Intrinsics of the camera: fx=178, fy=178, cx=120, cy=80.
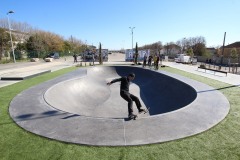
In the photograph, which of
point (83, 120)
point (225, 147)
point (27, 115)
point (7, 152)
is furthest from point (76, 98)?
point (225, 147)

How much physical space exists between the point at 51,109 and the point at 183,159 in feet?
18.8

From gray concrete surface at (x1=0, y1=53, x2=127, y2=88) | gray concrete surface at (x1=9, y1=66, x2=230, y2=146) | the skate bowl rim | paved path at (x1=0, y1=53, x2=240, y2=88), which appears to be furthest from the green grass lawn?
gray concrete surface at (x1=0, y1=53, x2=127, y2=88)

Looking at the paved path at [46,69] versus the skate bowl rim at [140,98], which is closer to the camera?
the skate bowl rim at [140,98]

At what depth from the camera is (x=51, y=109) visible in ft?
25.1

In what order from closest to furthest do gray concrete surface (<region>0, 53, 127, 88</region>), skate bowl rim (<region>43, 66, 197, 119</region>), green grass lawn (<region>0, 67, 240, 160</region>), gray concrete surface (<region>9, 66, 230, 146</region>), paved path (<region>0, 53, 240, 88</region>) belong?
green grass lawn (<region>0, 67, 240, 160</region>) < gray concrete surface (<region>9, 66, 230, 146</region>) < skate bowl rim (<region>43, 66, 197, 119</region>) < paved path (<region>0, 53, 240, 88</region>) < gray concrete surface (<region>0, 53, 127, 88</region>)

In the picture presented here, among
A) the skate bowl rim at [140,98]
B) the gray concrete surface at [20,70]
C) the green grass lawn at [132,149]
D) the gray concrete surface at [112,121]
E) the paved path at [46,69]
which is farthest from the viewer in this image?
the gray concrete surface at [20,70]

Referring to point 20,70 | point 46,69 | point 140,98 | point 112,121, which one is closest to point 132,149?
point 112,121

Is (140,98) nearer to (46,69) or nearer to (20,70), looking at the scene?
(46,69)

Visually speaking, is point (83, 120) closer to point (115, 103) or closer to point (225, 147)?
point (225, 147)

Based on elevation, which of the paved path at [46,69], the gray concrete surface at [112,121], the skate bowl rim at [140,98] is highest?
the paved path at [46,69]

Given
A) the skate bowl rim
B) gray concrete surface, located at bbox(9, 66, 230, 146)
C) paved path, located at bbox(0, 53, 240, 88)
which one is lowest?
the skate bowl rim

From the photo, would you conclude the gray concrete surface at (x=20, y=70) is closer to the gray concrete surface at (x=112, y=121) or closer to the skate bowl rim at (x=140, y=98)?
the skate bowl rim at (x=140, y=98)

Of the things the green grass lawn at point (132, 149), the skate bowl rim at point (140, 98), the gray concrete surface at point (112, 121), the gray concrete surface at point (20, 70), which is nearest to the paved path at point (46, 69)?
the gray concrete surface at point (20, 70)

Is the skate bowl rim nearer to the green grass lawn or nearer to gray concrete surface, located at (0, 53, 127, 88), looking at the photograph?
the green grass lawn
